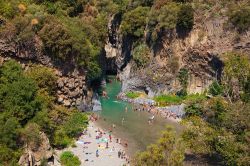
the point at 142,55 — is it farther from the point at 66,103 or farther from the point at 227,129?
the point at 227,129

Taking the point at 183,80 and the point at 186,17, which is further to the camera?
the point at 183,80

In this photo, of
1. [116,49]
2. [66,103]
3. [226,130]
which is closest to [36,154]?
[66,103]

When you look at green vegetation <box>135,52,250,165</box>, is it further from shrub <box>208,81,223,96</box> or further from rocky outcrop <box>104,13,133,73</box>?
rocky outcrop <box>104,13,133,73</box>

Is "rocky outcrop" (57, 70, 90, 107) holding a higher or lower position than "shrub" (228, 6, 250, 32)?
lower

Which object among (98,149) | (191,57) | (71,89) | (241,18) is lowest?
(98,149)

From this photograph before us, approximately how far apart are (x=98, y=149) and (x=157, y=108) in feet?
57.8

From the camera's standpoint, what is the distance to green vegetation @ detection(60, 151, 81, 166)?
42.0 metres

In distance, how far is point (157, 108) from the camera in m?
62.7

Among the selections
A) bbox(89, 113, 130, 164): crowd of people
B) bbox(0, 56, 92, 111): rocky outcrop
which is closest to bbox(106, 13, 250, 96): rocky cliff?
bbox(0, 56, 92, 111): rocky outcrop

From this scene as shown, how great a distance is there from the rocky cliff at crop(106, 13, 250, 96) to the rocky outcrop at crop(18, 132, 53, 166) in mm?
30840

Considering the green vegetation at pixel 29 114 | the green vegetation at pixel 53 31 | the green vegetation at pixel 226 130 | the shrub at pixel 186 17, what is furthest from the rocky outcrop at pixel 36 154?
the shrub at pixel 186 17

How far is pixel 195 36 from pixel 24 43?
2767 cm

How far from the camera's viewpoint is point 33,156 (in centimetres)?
3806

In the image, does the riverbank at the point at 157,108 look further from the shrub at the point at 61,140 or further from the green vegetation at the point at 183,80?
the shrub at the point at 61,140
